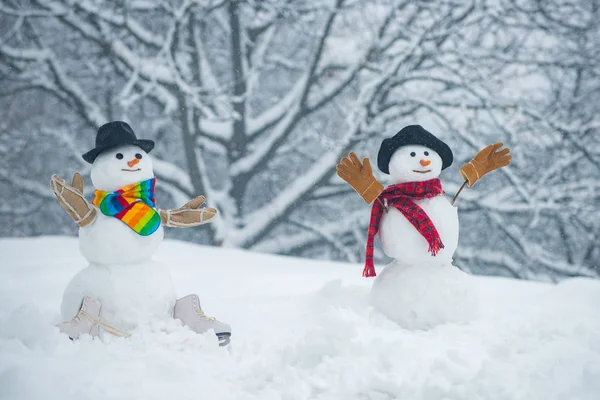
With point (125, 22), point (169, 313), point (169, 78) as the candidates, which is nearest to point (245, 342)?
point (169, 313)

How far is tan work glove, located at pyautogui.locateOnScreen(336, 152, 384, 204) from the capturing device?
7.72ft

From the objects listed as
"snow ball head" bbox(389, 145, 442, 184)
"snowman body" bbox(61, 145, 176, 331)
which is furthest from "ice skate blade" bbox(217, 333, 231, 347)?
"snow ball head" bbox(389, 145, 442, 184)

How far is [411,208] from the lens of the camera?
7.44 feet

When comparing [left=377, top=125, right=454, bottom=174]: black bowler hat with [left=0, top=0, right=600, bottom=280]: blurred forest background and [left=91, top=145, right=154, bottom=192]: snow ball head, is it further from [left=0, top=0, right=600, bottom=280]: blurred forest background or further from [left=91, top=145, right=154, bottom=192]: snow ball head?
[left=0, top=0, right=600, bottom=280]: blurred forest background

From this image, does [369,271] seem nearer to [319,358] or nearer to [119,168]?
[319,358]

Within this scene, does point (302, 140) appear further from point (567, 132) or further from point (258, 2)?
point (567, 132)

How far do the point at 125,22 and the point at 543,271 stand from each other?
6.16 metres

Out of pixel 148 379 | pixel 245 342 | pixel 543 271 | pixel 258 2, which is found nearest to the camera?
pixel 148 379

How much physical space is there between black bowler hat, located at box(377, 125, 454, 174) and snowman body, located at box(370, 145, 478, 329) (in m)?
0.03

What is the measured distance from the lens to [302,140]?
7137 mm

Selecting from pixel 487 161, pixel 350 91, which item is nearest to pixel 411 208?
pixel 487 161

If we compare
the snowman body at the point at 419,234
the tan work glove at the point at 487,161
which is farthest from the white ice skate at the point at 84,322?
the tan work glove at the point at 487,161

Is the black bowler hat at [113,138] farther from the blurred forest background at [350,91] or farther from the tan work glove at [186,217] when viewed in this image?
the blurred forest background at [350,91]

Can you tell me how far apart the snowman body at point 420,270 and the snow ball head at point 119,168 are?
43.2 inches
